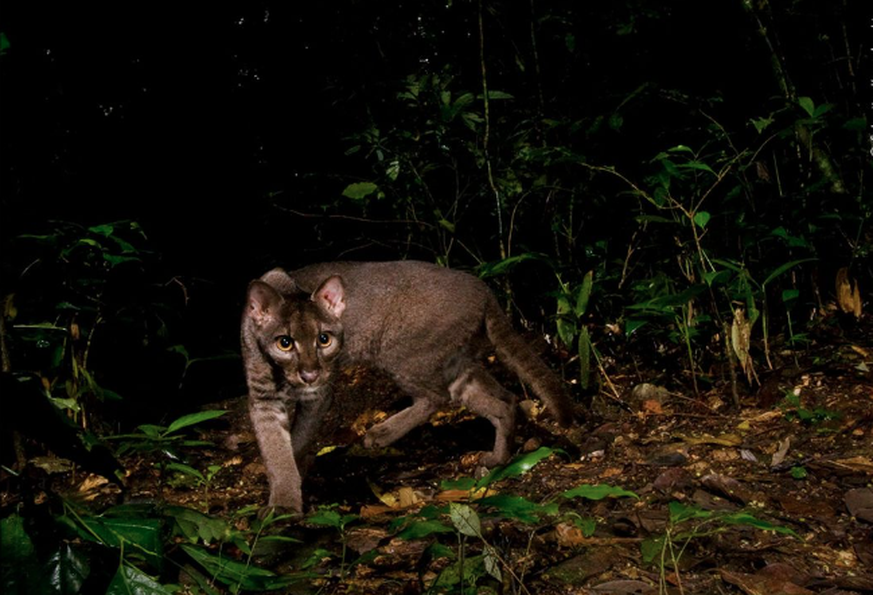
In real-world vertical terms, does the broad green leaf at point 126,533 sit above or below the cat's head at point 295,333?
above

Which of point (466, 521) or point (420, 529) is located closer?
point (420, 529)

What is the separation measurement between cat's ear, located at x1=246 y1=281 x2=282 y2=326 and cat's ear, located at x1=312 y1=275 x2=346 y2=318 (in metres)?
0.27

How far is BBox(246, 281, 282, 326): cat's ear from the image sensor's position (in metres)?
4.06

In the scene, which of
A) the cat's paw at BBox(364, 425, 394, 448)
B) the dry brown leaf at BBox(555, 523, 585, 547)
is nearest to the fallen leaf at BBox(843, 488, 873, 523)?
the dry brown leaf at BBox(555, 523, 585, 547)

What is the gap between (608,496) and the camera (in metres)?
3.17

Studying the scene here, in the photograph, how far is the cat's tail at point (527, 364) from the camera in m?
4.13

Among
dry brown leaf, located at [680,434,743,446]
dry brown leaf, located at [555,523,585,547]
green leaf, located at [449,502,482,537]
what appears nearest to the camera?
green leaf, located at [449,502,482,537]

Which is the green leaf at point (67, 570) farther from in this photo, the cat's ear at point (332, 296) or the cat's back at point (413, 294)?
the cat's back at point (413, 294)

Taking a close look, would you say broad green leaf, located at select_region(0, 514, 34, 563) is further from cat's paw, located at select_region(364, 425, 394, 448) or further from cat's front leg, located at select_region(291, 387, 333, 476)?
cat's paw, located at select_region(364, 425, 394, 448)

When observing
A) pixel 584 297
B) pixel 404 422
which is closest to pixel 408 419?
pixel 404 422

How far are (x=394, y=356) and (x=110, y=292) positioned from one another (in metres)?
1.92

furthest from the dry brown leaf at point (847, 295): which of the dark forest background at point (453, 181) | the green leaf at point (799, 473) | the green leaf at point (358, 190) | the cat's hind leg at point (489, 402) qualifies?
the green leaf at point (358, 190)

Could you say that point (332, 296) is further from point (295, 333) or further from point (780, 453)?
point (780, 453)

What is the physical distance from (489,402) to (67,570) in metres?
3.39
